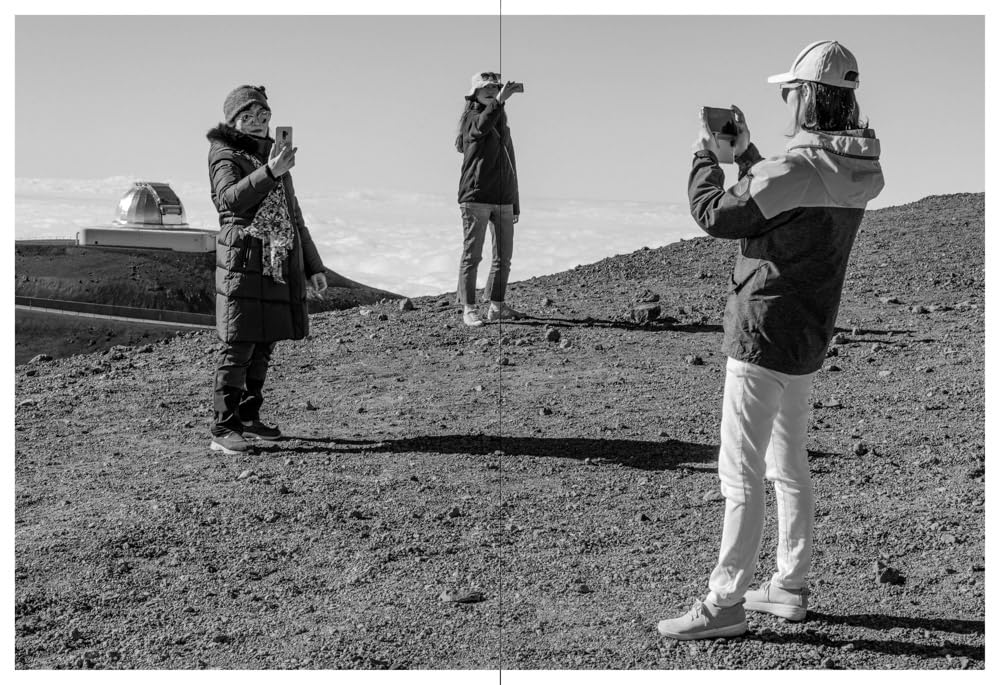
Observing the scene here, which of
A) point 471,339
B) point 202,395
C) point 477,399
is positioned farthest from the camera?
point 471,339

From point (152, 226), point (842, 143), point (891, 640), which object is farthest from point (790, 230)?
point (152, 226)

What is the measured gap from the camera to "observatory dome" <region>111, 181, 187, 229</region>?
30734 mm

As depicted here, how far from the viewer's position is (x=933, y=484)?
220 inches

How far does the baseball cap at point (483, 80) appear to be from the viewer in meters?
8.39

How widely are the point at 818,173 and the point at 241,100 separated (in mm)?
3484

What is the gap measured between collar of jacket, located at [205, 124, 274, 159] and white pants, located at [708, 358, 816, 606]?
10.8 ft

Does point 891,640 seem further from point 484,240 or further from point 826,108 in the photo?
point 484,240

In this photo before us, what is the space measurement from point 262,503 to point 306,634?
154 cm

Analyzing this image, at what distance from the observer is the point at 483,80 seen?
335 inches

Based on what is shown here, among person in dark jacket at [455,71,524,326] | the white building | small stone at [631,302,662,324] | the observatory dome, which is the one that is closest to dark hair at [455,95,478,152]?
person in dark jacket at [455,71,524,326]

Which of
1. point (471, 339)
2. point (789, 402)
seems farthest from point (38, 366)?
point (789, 402)

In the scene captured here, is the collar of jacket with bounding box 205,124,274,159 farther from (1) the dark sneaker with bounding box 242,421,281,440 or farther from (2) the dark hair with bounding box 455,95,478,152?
(2) the dark hair with bounding box 455,95,478,152

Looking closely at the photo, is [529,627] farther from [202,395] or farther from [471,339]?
[471,339]

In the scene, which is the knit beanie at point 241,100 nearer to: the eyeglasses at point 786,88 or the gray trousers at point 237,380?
the gray trousers at point 237,380
